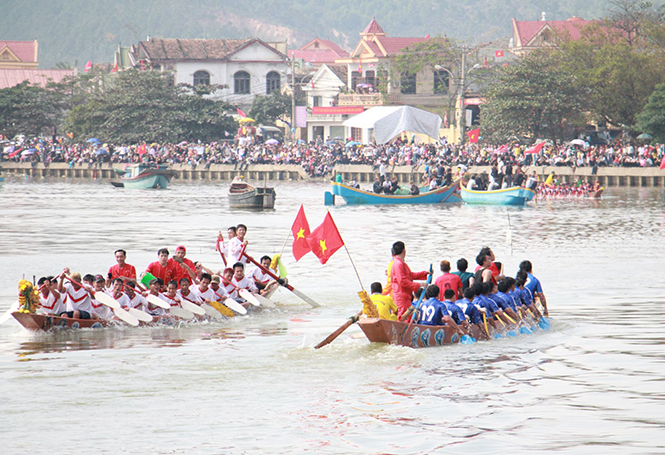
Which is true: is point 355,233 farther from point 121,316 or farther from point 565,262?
point 121,316

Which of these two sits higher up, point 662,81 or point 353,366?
point 662,81

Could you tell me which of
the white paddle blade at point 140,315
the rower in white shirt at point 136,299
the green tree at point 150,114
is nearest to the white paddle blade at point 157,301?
the rower in white shirt at point 136,299

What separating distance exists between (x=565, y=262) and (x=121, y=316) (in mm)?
15180

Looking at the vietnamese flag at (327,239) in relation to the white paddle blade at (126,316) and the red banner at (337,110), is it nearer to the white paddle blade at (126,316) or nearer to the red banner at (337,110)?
the white paddle blade at (126,316)

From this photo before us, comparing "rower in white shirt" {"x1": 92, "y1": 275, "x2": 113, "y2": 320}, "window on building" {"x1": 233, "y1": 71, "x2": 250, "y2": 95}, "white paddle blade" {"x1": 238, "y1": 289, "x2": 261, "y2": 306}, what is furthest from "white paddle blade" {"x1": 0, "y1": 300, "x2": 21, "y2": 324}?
"window on building" {"x1": 233, "y1": 71, "x2": 250, "y2": 95}

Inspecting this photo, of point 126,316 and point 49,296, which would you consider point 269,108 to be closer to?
point 126,316

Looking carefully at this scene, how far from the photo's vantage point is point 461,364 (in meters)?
15.8

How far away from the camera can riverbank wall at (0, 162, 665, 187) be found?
60.4 meters

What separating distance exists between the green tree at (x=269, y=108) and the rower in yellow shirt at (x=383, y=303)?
82814 millimetres

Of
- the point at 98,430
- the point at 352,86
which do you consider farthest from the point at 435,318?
the point at 352,86

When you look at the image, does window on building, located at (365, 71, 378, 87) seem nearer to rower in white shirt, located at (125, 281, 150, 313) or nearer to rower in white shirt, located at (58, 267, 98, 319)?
rower in white shirt, located at (125, 281, 150, 313)

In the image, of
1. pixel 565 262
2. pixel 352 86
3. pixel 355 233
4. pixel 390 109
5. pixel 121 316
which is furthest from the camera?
pixel 352 86

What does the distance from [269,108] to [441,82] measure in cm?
1817

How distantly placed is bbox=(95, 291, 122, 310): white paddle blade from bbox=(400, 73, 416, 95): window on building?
73326mm
